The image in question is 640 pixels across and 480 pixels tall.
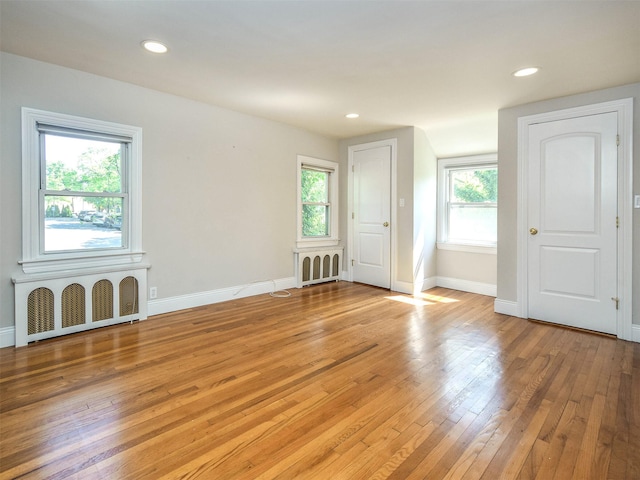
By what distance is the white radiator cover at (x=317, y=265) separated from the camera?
5.22 meters

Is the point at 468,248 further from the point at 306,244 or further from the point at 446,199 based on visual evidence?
the point at 306,244

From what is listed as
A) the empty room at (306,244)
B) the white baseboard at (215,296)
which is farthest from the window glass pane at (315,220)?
the white baseboard at (215,296)

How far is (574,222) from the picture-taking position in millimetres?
3521

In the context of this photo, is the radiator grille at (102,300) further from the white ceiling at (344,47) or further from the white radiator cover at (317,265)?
the white radiator cover at (317,265)

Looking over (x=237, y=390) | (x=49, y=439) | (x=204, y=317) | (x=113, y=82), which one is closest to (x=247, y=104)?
(x=113, y=82)

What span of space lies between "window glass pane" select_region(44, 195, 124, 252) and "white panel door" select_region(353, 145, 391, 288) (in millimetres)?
3396

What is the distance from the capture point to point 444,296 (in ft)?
15.9

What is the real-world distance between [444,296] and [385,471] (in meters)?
3.63

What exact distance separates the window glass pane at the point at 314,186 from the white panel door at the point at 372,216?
49cm

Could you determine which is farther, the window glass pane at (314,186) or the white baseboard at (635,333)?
the window glass pane at (314,186)

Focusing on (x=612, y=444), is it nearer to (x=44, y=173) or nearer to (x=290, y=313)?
(x=290, y=313)

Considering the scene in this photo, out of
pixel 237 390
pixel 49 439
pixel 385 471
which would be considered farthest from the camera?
pixel 237 390

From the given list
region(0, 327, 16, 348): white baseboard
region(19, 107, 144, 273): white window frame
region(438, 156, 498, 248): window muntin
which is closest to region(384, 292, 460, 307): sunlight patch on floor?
region(438, 156, 498, 248): window muntin

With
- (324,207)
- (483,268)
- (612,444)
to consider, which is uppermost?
Result: (324,207)
